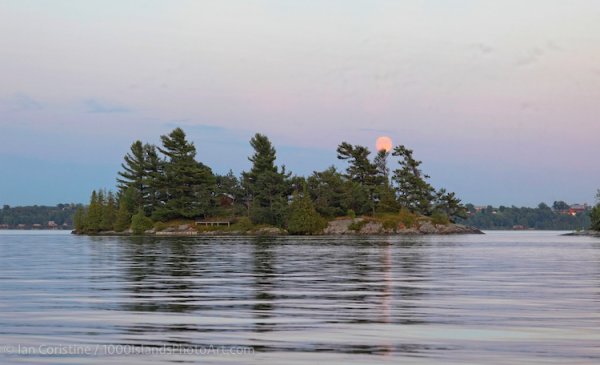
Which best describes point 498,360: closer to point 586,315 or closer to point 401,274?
point 586,315

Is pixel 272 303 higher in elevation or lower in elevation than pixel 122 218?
lower

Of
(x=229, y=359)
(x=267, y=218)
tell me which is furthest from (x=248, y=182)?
(x=229, y=359)

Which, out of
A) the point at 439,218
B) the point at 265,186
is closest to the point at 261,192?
the point at 265,186

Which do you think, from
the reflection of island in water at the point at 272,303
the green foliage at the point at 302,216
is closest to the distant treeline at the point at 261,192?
the green foliage at the point at 302,216

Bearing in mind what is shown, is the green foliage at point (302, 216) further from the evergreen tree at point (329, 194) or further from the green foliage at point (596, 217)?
the green foliage at point (596, 217)

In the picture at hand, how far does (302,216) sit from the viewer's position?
573ft

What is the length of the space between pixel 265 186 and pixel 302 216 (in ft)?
48.3

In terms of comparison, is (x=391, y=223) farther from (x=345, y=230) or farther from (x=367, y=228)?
(x=345, y=230)

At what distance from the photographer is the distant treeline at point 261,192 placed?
18312 cm

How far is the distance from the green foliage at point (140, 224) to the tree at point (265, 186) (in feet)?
72.7

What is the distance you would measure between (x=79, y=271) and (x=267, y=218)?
5406 inches

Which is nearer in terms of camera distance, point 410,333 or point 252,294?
point 410,333

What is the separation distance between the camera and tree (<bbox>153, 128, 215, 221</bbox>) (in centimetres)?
18512

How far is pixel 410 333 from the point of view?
771 inches
